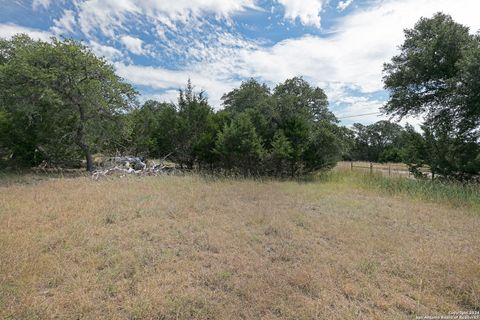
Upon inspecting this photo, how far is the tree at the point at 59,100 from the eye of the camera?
11.6 m

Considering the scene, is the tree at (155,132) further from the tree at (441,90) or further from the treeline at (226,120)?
the tree at (441,90)

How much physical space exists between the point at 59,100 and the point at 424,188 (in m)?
13.8

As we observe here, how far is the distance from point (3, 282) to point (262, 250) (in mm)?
3272

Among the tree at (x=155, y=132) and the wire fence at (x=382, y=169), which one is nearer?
the wire fence at (x=382, y=169)

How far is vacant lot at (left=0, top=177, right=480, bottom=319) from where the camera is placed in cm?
309

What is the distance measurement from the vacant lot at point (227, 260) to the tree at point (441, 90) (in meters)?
5.83

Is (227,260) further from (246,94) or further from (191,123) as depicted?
(246,94)

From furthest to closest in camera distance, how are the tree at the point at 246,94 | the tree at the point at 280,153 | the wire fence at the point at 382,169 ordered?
the tree at the point at 246,94 → the wire fence at the point at 382,169 → the tree at the point at 280,153

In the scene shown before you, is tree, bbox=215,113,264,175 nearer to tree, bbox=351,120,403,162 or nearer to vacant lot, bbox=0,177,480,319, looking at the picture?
vacant lot, bbox=0,177,480,319

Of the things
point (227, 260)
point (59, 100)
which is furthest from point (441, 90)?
point (59, 100)

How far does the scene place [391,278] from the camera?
3805 millimetres

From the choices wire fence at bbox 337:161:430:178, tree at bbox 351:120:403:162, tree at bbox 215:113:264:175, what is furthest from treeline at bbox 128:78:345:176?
tree at bbox 351:120:403:162

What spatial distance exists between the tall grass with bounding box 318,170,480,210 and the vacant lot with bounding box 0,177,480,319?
1172 millimetres

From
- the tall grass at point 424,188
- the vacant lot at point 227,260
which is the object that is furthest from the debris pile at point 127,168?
the tall grass at point 424,188
